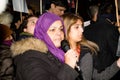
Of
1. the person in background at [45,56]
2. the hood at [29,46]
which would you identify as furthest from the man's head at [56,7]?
the hood at [29,46]

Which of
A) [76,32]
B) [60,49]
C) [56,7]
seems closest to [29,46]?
[60,49]

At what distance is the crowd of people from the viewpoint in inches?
87.6

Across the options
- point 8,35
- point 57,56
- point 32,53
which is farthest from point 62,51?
point 8,35

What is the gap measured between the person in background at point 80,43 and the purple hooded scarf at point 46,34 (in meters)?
0.68

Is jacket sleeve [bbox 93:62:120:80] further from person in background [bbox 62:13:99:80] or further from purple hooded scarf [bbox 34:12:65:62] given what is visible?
purple hooded scarf [bbox 34:12:65:62]

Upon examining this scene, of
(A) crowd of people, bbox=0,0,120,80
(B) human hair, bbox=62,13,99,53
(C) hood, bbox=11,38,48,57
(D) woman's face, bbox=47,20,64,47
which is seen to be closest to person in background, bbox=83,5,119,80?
(A) crowd of people, bbox=0,0,120,80

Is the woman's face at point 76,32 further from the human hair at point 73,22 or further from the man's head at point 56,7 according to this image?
the man's head at point 56,7

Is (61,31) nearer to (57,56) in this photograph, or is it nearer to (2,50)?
(57,56)

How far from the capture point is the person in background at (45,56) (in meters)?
2.16

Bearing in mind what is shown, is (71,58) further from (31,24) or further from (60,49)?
(31,24)

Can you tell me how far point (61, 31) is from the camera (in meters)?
2.55

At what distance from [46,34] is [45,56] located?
0.24 metres

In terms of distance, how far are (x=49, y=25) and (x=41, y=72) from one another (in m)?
0.53

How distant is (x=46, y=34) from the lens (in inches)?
98.5
